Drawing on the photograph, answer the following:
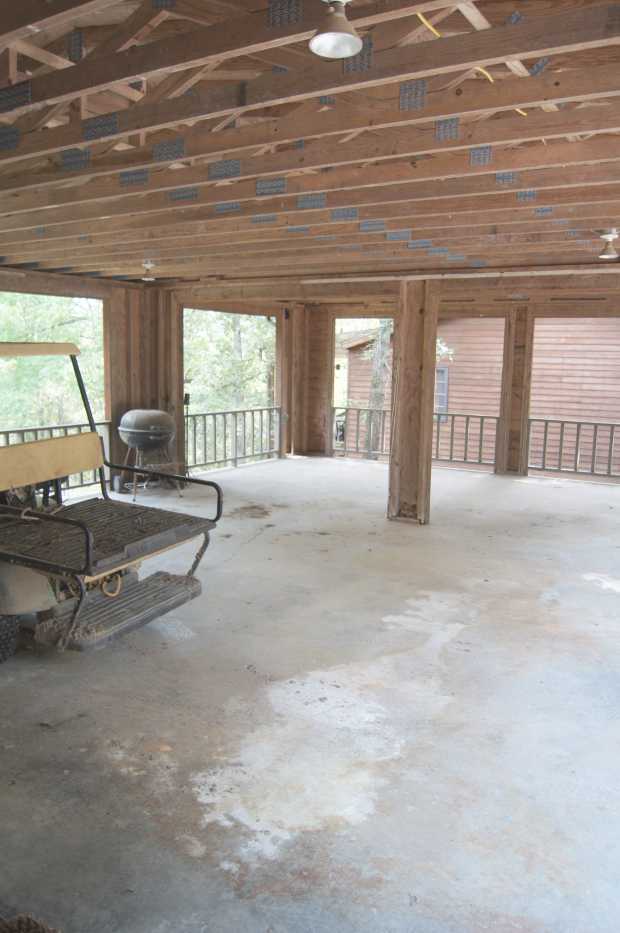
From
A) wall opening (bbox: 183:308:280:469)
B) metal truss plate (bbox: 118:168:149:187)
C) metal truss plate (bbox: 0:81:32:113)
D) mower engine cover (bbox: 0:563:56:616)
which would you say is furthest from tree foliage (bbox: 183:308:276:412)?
metal truss plate (bbox: 0:81:32:113)

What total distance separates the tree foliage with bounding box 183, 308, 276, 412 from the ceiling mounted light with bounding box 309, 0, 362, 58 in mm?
16400

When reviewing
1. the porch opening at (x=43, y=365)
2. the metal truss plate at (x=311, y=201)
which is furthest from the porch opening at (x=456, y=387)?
the metal truss plate at (x=311, y=201)

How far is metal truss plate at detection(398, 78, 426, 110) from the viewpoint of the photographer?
2.56 meters

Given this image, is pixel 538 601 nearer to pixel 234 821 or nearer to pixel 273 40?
pixel 234 821

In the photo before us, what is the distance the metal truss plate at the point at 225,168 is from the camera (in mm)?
3441

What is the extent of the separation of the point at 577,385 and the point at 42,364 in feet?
39.6

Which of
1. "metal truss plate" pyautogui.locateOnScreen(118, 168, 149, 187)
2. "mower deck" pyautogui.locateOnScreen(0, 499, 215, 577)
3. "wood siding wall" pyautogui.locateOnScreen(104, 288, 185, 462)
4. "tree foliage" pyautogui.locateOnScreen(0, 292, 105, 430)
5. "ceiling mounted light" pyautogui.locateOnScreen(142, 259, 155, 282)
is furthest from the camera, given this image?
"tree foliage" pyautogui.locateOnScreen(0, 292, 105, 430)

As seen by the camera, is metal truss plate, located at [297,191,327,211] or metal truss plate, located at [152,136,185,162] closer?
metal truss plate, located at [152,136,185,162]

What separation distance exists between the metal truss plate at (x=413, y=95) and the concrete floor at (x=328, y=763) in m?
2.68

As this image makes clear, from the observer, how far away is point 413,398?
23.9 ft

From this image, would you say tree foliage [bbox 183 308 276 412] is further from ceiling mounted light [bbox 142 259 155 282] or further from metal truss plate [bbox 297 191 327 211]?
metal truss plate [bbox 297 191 327 211]

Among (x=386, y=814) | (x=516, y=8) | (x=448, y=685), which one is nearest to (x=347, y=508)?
(x=448, y=685)

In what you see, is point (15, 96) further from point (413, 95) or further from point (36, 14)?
point (413, 95)

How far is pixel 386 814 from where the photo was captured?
266 cm
